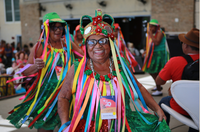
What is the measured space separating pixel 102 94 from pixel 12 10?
54.0 feet

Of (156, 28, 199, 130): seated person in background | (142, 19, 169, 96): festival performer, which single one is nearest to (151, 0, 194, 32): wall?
(142, 19, 169, 96): festival performer

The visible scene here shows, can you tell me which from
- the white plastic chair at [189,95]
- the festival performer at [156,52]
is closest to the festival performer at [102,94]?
the white plastic chair at [189,95]

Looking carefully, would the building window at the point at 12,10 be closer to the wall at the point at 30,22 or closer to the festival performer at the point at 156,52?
the wall at the point at 30,22

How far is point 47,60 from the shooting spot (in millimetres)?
2678

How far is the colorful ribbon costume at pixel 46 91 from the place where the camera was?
7.97 feet

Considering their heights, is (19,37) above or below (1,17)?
below

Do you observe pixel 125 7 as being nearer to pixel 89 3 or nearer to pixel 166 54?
pixel 89 3

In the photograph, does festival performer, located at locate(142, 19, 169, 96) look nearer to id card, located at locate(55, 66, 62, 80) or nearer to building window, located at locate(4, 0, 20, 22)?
id card, located at locate(55, 66, 62, 80)

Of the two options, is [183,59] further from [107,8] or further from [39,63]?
[107,8]

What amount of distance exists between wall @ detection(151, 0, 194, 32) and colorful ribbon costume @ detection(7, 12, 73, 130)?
9121 millimetres

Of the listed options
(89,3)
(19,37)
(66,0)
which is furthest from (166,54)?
(19,37)

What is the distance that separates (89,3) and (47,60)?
10792 mm

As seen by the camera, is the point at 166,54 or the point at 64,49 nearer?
the point at 64,49

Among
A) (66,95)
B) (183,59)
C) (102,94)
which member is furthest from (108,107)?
(183,59)
